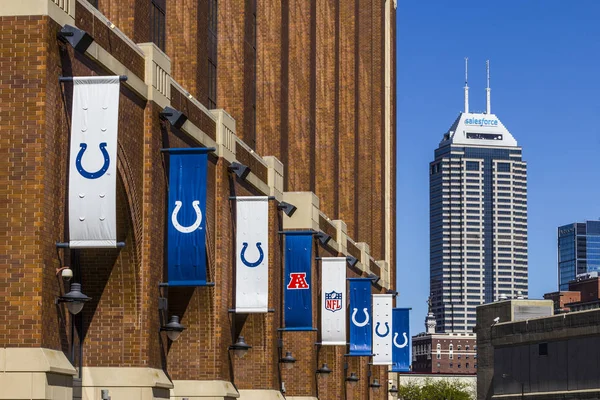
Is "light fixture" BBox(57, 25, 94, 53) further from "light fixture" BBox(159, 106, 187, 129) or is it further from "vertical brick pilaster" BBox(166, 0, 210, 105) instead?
"vertical brick pilaster" BBox(166, 0, 210, 105)

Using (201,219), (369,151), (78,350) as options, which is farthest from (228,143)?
(369,151)

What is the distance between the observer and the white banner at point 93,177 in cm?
2227

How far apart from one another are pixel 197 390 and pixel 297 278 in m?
10.6

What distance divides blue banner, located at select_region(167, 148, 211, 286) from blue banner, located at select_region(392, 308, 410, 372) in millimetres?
37402

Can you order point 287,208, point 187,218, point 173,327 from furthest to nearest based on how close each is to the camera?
point 287,208 → point 187,218 → point 173,327

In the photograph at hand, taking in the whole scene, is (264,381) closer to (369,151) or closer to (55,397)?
(55,397)

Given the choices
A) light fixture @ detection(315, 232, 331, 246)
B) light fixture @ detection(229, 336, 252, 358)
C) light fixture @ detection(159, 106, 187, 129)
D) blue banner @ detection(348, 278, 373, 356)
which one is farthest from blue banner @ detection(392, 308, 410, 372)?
light fixture @ detection(159, 106, 187, 129)

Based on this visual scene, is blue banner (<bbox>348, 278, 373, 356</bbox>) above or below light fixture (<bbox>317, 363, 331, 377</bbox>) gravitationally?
above

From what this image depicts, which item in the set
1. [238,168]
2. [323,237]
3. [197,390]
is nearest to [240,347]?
[197,390]

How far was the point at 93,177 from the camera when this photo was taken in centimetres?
2233

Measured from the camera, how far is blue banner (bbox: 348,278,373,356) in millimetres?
55125

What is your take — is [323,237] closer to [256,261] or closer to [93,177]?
[256,261]

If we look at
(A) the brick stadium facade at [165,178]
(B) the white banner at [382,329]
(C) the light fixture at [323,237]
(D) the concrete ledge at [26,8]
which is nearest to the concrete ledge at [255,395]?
(A) the brick stadium facade at [165,178]

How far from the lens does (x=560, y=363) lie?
10656 cm
